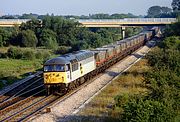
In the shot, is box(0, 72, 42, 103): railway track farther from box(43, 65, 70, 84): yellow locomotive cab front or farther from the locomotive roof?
the locomotive roof

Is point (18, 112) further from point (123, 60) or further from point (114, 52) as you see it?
point (123, 60)

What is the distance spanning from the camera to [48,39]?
305ft

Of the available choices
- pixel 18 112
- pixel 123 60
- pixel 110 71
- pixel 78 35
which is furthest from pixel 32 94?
pixel 78 35

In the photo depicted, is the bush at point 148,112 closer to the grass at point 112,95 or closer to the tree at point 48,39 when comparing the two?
the grass at point 112,95

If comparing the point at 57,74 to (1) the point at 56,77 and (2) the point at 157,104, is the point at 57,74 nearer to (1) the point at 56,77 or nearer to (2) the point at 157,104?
(1) the point at 56,77

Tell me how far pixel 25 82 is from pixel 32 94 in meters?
6.65

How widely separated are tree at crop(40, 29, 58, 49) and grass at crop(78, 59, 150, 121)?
49.9 m

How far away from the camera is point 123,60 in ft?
177

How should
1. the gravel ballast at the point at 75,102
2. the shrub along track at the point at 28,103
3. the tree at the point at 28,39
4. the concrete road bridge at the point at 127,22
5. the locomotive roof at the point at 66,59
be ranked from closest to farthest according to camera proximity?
the gravel ballast at the point at 75,102 < the shrub along track at the point at 28,103 < the locomotive roof at the point at 66,59 < the tree at the point at 28,39 < the concrete road bridge at the point at 127,22

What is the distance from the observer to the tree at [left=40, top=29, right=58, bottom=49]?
9038cm

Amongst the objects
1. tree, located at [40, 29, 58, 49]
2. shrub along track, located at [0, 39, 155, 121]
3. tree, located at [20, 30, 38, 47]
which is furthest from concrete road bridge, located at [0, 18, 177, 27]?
shrub along track, located at [0, 39, 155, 121]

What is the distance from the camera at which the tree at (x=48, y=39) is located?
90.4 metres

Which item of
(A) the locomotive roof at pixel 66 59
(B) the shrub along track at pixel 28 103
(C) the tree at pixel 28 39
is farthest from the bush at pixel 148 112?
(C) the tree at pixel 28 39

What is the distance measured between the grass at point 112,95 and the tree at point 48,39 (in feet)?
164
